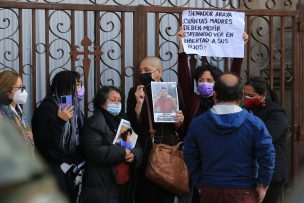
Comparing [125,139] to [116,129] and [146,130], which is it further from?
[146,130]

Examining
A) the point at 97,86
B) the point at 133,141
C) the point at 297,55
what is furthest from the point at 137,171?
the point at 297,55

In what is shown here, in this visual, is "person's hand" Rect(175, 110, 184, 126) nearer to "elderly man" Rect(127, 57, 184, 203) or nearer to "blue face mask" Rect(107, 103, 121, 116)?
"elderly man" Rect(127, 57, 184, 203)

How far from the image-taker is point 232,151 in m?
4.15

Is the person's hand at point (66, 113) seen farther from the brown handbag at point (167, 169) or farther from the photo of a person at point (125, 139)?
the brown handbag at point (167, 169)

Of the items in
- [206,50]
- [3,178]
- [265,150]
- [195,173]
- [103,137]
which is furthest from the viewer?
[206,50]

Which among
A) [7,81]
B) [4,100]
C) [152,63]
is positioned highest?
[152,63]

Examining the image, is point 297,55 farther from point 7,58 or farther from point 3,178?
point 3,178

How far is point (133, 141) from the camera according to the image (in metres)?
5.42

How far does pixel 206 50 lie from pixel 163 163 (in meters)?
1.33

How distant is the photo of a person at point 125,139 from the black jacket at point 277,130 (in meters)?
1.09

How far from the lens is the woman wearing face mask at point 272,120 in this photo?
17.0ft

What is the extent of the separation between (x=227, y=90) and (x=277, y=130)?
1153 mm

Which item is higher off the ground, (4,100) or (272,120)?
(4,100)

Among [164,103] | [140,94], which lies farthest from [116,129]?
[164,103]
